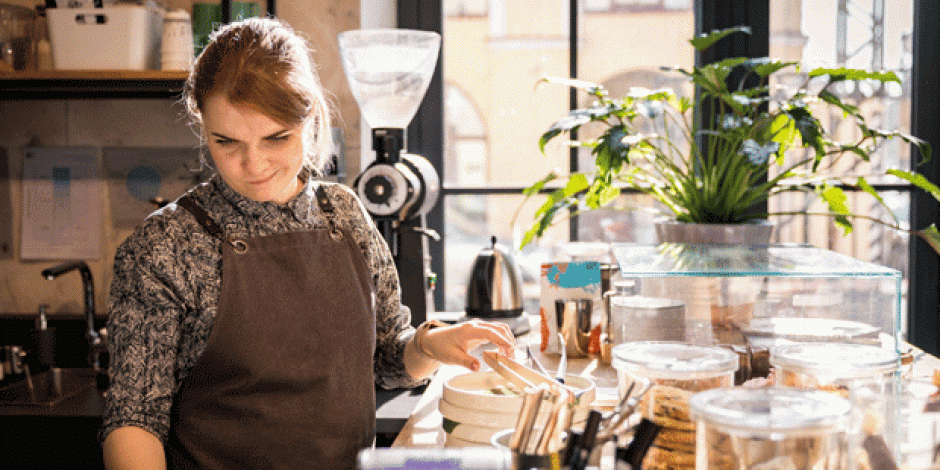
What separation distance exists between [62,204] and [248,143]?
1.66m

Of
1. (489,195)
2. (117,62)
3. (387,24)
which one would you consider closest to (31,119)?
(117,62)

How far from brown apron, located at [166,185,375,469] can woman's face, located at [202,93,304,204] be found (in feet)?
0.32

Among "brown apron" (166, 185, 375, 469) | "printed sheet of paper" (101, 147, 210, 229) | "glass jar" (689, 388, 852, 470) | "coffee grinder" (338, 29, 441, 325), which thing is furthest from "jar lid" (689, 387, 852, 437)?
"printed sheet of paper" (101, 147, 210, 229)

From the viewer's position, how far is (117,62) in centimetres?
Result: 227

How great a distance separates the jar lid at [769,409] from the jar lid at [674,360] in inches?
5.2

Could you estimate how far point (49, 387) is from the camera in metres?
2.45

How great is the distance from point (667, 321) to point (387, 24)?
5.51ft

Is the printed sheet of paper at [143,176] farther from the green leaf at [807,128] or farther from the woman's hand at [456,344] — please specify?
the green leaf at [807,128]

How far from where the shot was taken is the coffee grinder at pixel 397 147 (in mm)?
1996

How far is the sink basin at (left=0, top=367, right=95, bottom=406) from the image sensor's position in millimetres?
2285

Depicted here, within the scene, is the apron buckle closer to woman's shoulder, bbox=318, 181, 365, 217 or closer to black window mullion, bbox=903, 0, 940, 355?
woman's shoulder, bbox=318, 181, 365, 217

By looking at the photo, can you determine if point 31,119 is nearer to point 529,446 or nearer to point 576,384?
point 576,384

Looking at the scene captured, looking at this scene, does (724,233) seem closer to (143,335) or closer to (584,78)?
(584,78)

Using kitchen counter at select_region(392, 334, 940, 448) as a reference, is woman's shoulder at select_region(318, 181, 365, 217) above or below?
above
